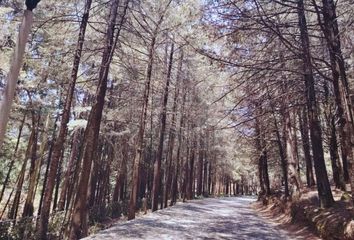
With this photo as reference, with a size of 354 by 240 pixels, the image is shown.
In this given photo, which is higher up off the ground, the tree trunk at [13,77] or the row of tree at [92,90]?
the row of tree at [92,90]

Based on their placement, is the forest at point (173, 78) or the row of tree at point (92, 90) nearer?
the forest at point (173, 78)

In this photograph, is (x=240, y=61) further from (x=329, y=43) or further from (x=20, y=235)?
(x=20, y=235)

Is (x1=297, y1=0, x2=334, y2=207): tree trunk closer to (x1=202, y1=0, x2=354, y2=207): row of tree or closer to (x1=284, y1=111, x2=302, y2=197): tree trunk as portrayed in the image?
(x1=202, y1=0, x2=354, y2=207): row of tree

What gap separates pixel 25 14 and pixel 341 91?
6.12 metres

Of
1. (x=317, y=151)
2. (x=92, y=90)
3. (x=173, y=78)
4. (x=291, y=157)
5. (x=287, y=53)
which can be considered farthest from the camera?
(x=173, y=78)

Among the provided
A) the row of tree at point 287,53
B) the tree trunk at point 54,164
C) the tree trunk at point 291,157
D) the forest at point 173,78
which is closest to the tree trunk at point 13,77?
the forest at point 173,78

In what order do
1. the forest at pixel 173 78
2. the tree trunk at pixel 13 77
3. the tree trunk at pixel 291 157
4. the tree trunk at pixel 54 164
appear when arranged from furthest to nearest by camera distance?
the tree trunk at pixel 291 157 < the tree trunk at pixel 54 164 < the forest at pixel 173 78 < the tree trunk at pixel 13 77

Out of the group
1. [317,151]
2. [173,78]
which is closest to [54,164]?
[317,151]

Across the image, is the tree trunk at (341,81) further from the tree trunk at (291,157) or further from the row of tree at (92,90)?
the tree trunk at (291,157)

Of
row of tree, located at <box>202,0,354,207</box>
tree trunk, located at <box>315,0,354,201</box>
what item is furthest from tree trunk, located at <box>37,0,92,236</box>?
tree trunk, located at <box>315,0,354,201</box>

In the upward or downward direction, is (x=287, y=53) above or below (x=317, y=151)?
above

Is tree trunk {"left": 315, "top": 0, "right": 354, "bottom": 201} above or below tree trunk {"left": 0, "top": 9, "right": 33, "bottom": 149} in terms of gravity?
A: above

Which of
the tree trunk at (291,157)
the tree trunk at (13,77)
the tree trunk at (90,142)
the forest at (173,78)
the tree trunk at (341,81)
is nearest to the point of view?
the tree trunk at (13,77)

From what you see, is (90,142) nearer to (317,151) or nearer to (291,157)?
(317,151)
